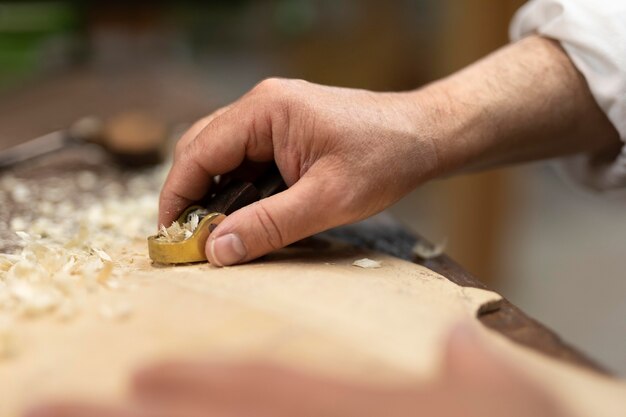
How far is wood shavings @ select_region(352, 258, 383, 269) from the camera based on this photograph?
2.83 feet

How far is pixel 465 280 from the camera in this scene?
0.90m

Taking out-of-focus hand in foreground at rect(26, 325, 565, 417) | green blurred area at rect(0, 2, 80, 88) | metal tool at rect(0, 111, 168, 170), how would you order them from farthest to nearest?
green blurred area at rect(0, 2, 80, 88) → metal tool at rect(0, 111, 168, 170) → out-of-focus hand in foreground at rect(26, 325, 565, 417)

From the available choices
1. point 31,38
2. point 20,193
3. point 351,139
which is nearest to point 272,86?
point 351,139

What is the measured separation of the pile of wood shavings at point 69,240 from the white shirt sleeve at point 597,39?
669 mm

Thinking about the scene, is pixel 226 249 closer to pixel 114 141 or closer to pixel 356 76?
pixel 114 141

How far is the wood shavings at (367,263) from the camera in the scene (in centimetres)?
86

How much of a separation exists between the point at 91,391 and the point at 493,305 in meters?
→ 0.43

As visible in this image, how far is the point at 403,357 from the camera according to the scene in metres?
0.58

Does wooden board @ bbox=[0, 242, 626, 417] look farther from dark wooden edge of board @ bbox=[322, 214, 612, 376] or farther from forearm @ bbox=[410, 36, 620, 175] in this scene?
forearm @ bbox=[410, 36, 620, 175]

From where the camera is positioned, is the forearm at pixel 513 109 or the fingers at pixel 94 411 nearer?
the fingers at pixel 94 411

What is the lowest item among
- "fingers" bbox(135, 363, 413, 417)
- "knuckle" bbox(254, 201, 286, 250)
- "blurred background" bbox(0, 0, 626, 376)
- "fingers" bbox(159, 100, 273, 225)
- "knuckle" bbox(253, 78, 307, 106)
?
"blurred background" bbox(0, 0, 626, 376)

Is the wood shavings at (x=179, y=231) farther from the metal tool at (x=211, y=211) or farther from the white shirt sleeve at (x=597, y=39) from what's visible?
the white shirt sleeve at (x=597, y=39)

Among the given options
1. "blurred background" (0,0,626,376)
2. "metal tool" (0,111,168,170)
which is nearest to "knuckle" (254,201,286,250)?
"metal tool" (0,111,168,170)

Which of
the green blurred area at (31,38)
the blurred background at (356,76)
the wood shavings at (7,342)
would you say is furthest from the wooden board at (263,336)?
the green blurred area at (31,38)
